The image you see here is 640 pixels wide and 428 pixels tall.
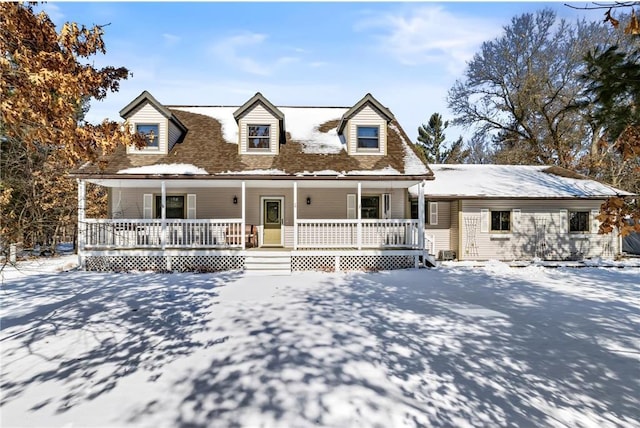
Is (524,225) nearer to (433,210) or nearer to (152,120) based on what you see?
(433,210)

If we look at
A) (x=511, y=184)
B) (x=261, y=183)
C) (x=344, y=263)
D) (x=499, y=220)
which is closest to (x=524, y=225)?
(x=499, y=220)

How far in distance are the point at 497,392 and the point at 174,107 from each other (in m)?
17.6

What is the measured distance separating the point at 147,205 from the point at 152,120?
3.48 m

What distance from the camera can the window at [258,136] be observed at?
13.4m

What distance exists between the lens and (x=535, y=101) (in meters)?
23.5

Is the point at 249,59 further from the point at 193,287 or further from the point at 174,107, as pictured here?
the point at 193,287

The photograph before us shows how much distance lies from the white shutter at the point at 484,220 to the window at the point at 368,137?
5.87 m

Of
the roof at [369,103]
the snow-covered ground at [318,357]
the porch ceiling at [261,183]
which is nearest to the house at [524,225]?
the porch ceiling at [261,183]

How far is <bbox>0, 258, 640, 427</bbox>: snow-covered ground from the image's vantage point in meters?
3.47

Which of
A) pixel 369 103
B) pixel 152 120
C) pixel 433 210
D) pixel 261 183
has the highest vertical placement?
pixel 369 103

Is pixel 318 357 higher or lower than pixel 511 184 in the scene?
lower

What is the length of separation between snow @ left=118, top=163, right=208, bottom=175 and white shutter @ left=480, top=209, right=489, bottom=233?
12.1 meters

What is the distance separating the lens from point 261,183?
12.5 m

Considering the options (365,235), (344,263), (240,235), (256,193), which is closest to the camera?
(344,263)
